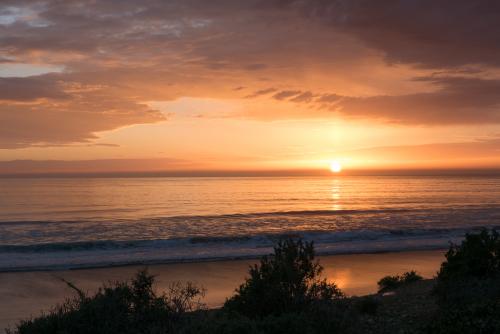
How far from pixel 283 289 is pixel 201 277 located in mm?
9281

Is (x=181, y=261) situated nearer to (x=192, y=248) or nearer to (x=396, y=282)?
(x=192, y=248)

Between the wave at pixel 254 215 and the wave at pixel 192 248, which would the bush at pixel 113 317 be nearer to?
the wave at pixel 192 248

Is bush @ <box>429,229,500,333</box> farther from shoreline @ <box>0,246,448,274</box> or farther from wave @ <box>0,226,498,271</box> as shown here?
shoreline @ <box>0,246,448,274</box>

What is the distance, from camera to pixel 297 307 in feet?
24.1

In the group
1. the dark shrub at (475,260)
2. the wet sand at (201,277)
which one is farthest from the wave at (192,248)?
the dark shrub at (475,260)

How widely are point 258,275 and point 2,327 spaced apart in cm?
612

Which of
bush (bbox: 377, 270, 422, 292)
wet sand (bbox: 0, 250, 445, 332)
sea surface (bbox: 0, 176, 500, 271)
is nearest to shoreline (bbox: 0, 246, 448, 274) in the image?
sea surface (bbox: 0, 176, 500, 271)

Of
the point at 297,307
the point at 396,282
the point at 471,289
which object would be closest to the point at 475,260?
the point at 471,289

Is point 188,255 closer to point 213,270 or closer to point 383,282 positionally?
point 213,270

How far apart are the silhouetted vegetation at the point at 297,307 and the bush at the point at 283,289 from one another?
15mm

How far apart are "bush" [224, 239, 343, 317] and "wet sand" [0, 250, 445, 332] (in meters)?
4.34

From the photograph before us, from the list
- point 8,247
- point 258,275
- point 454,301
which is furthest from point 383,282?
point 8,247

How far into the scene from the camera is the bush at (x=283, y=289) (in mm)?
7438

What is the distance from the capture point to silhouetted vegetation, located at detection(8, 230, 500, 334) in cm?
623
